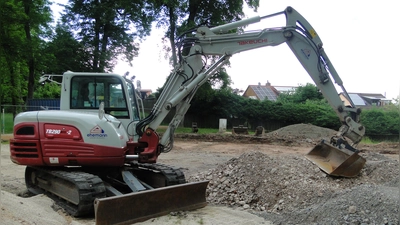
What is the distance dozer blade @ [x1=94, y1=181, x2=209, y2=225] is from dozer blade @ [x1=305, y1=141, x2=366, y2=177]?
2.70 metres

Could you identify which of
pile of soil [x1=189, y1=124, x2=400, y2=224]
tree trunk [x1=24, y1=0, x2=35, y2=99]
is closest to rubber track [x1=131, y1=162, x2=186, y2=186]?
pile of soil [x1=189, y1=124, x2=400, y2=224]

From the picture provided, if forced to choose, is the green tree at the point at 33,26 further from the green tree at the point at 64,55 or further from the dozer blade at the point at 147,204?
the dozer blade at the point at 147,204

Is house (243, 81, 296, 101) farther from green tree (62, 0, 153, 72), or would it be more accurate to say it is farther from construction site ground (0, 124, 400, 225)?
construction site ground (0, 124, 400, 225)

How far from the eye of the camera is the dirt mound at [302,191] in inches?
208

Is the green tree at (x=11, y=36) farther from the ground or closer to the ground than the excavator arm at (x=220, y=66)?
farther from the ground

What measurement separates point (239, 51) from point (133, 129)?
245 cm

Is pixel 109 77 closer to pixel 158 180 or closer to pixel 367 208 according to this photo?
pixel 158 180

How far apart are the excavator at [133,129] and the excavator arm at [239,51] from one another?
2cm

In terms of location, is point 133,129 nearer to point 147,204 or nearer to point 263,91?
point 147,204

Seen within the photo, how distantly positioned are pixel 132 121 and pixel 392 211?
173 inches

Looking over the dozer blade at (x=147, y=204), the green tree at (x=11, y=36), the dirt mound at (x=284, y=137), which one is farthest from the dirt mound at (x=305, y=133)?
the dozer blade at (x=147, y=204)

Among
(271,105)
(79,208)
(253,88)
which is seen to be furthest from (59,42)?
(253,88)

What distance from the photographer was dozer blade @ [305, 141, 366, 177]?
707cm

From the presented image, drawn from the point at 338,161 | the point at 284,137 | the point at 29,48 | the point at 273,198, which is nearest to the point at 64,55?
the point at 29,48
